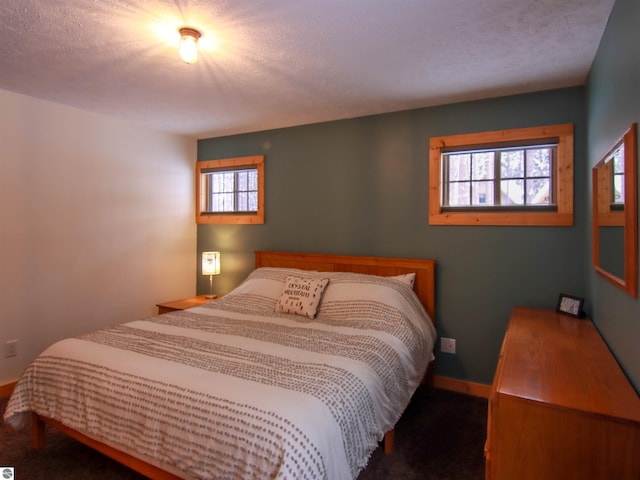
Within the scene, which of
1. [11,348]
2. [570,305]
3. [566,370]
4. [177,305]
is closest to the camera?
[566,370]

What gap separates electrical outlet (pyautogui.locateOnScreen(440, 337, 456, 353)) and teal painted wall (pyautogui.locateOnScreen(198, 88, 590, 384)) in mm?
39

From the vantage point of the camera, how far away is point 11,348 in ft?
9.16

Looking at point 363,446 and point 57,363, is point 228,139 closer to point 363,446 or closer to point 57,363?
point 57,363

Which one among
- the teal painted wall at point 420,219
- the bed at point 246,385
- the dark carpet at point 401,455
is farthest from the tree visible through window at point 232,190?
the dark carpet at point 401,455

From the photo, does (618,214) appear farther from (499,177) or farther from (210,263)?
(210,263)

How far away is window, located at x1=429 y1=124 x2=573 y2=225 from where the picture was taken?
258cm

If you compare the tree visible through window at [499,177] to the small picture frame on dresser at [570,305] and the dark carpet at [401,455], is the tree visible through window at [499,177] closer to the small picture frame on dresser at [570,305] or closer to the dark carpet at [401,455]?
the small picture frame on dresser at [570,305]

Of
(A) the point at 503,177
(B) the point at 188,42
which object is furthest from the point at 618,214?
(B) the point at 188,42

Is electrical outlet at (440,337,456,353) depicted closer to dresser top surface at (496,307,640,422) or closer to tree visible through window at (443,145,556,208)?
dresser top surface at (496,307,640,422)

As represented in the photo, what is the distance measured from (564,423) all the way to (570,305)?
4.67 ft

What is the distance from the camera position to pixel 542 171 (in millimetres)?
2725

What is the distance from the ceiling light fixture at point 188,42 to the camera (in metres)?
1.87

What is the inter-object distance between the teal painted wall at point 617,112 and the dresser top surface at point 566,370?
0.06 meters

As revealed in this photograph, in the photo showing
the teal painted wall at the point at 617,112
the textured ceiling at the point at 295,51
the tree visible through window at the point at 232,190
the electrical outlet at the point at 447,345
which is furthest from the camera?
the tree visible through window at the point at 232,190
